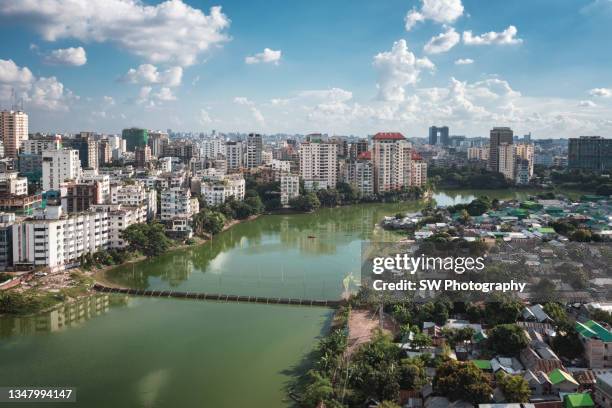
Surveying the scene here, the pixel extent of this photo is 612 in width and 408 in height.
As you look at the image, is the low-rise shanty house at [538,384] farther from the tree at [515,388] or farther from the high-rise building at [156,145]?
the high-rise building at [156,145]

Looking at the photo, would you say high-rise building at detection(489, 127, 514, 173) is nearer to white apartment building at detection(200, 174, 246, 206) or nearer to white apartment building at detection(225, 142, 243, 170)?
white apartment building at detection(225, 142, 243, 170)

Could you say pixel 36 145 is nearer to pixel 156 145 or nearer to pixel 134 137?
pixel 156 145

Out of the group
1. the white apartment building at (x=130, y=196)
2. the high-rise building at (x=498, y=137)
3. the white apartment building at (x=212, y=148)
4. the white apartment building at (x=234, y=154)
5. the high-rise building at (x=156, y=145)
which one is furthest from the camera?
the white apartment building at (x=212, y=148)

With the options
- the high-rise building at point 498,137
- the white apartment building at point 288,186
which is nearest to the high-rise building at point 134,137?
the white apartment building at point 288,186

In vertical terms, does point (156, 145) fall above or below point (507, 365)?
above

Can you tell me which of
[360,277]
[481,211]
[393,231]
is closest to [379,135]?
[481,211]

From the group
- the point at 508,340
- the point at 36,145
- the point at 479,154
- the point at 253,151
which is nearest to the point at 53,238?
the point at 508,340

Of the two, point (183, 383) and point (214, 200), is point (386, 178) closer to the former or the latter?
point (214, 200)
